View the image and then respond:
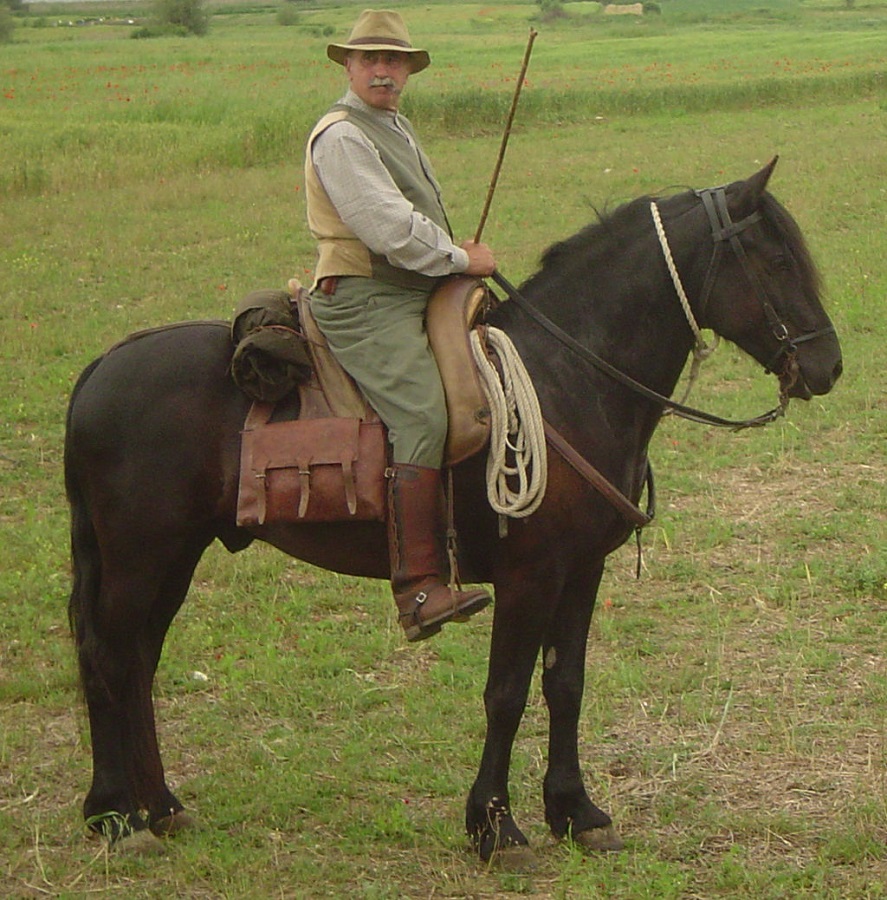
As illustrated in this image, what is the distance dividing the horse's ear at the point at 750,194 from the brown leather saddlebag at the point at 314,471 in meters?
1.39

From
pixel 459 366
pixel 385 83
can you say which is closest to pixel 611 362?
pixel 459 366

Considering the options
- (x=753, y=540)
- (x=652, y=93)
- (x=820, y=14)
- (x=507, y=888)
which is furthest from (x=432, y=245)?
(x=820, y=14)

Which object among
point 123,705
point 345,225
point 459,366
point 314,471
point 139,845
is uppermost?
point 345,225

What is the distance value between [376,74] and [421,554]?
1.60 m

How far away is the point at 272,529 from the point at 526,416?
3.23 feet

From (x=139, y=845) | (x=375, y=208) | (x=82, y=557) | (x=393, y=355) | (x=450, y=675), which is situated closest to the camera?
(x=375, y=208)

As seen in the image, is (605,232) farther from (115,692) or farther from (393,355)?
(115,692)

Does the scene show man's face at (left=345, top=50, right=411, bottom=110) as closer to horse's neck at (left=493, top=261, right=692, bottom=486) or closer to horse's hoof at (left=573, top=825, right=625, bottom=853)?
Answer: horse's neck at (left=493, top=261, right=692, bottom=486)

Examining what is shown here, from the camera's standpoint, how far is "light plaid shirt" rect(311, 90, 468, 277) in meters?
4.19

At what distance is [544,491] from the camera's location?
4254 millimetres

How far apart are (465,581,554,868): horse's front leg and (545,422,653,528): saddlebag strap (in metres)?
0.39

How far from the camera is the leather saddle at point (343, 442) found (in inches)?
169

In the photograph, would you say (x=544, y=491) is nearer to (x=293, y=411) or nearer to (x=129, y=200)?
(x=293, y=411)

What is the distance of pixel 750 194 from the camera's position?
430 cm
